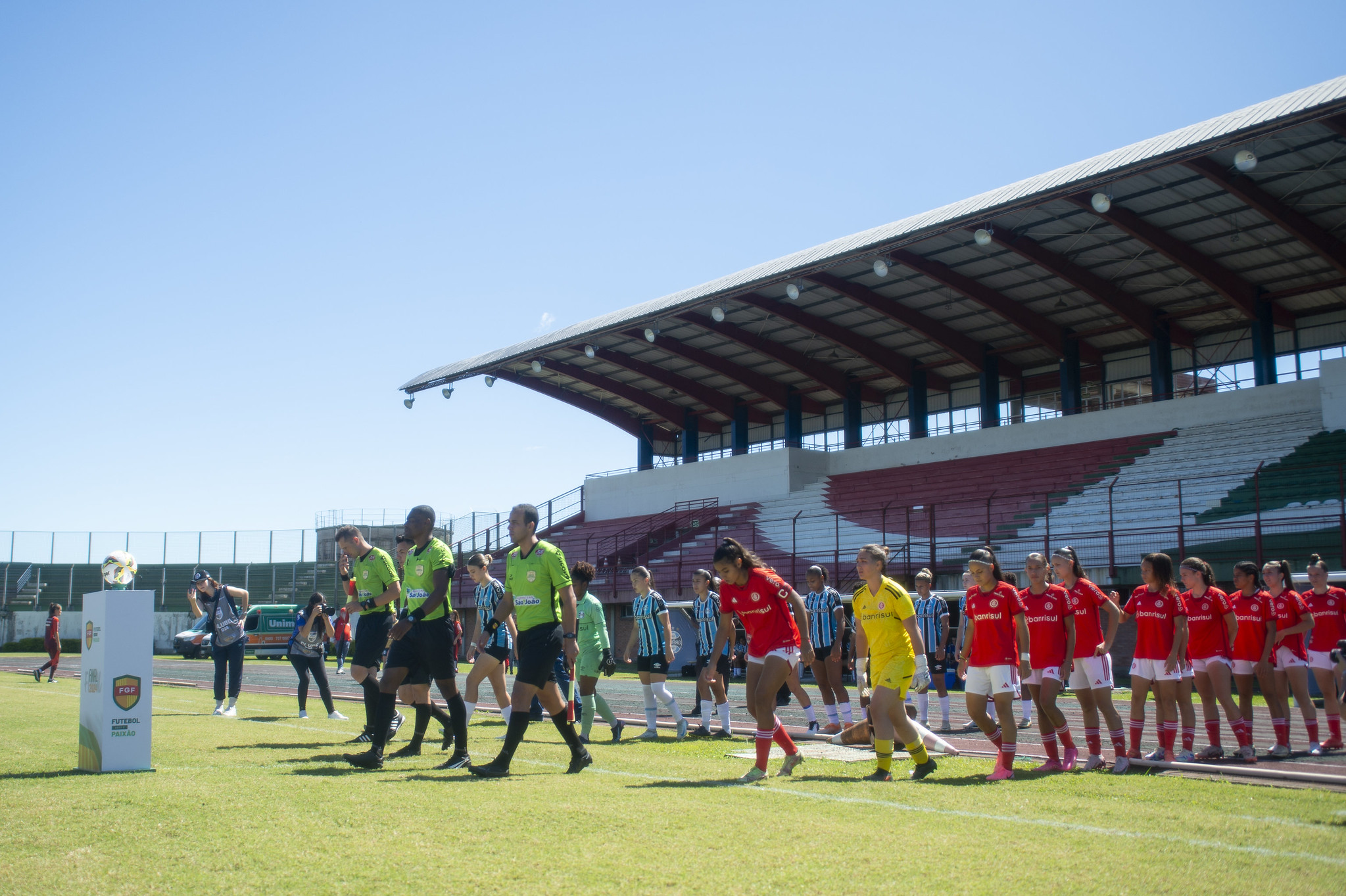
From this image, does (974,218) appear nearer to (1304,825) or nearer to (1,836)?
(1304,825)

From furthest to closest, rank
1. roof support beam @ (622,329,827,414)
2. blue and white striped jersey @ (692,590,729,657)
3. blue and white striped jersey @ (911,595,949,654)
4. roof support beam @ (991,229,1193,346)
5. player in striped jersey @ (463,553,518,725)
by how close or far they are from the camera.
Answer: roof support beam @ (622,329,827,414) < roof support beam @ (991,229,1193,346) < blue and white striped jersey @ (911,595,949,654) < blue and white striped jersey @ (692,590,729,657) < player in striped jersey @ (463,553,518,725)

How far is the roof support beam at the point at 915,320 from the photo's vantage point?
102 feet

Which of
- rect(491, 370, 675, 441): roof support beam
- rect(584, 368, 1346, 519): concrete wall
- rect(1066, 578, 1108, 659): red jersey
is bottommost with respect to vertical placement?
rect(1066, 578, 1108, 659): red jersey

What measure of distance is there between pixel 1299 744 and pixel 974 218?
52.3 feet

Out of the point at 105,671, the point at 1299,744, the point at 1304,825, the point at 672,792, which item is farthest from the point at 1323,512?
the point at 105,671

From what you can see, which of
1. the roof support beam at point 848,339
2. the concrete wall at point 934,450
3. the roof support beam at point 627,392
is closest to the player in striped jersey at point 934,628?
the concrete wall at point 934,450

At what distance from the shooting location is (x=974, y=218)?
24.5 metres

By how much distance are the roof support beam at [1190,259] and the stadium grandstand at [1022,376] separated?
9 centimetres

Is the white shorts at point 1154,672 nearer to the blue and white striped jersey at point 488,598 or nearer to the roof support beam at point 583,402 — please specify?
the blue and white striped jersey at point 488,598

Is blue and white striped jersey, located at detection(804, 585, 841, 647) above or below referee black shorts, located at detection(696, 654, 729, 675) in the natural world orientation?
above

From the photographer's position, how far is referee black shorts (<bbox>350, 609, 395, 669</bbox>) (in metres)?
9.87

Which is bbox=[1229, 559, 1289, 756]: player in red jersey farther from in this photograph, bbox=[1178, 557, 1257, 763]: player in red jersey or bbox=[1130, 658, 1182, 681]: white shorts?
A: bbox=[1130, 658, 1182, 681]: white shorts

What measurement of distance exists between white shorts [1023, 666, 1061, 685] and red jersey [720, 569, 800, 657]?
213 centimetres

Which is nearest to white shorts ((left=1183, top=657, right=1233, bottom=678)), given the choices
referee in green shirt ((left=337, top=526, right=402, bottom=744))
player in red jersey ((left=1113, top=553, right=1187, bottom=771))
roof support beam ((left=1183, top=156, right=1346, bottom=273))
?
player in red jersey ((left=1113, top=553, right=1187, bottom=771))
